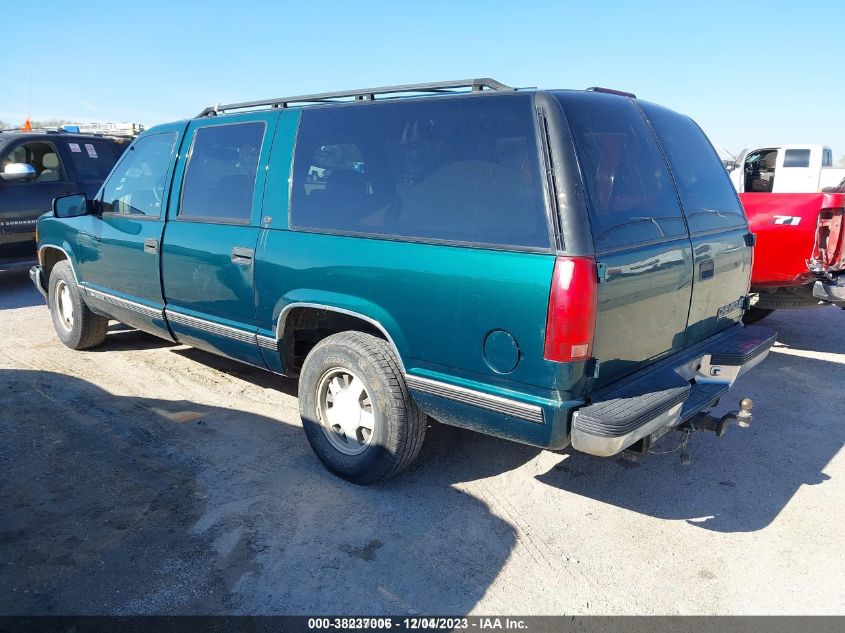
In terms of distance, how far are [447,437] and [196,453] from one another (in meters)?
1.54

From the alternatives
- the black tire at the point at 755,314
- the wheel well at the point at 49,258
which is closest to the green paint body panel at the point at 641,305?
the black tire at the point at 755,314

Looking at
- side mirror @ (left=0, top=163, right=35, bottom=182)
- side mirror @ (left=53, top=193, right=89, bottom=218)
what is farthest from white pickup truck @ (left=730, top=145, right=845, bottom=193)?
side mirror @ (left=0, top=163, right=35, bottom=182)

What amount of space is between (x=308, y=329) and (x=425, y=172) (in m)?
1.26

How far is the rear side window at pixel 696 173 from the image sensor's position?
348 cm

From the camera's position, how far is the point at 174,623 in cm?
253

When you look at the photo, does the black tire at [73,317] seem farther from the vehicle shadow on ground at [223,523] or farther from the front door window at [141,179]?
the vehicle shadow on ground at [223,523]

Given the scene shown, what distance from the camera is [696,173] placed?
368 centimetres

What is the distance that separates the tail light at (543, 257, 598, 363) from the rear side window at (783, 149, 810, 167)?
36.2ft

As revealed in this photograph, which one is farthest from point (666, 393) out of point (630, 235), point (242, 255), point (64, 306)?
point (64, 306)

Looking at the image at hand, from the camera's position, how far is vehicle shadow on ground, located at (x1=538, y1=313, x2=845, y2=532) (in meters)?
3.44

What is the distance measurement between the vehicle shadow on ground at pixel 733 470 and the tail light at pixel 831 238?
141 centimetres

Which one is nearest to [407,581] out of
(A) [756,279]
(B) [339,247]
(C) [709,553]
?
(C) [709,553]

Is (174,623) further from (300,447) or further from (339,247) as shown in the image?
(339,247)

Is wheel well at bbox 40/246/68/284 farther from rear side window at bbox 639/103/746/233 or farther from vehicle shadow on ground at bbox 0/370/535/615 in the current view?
rear side window at bbox 639/103/746/233
